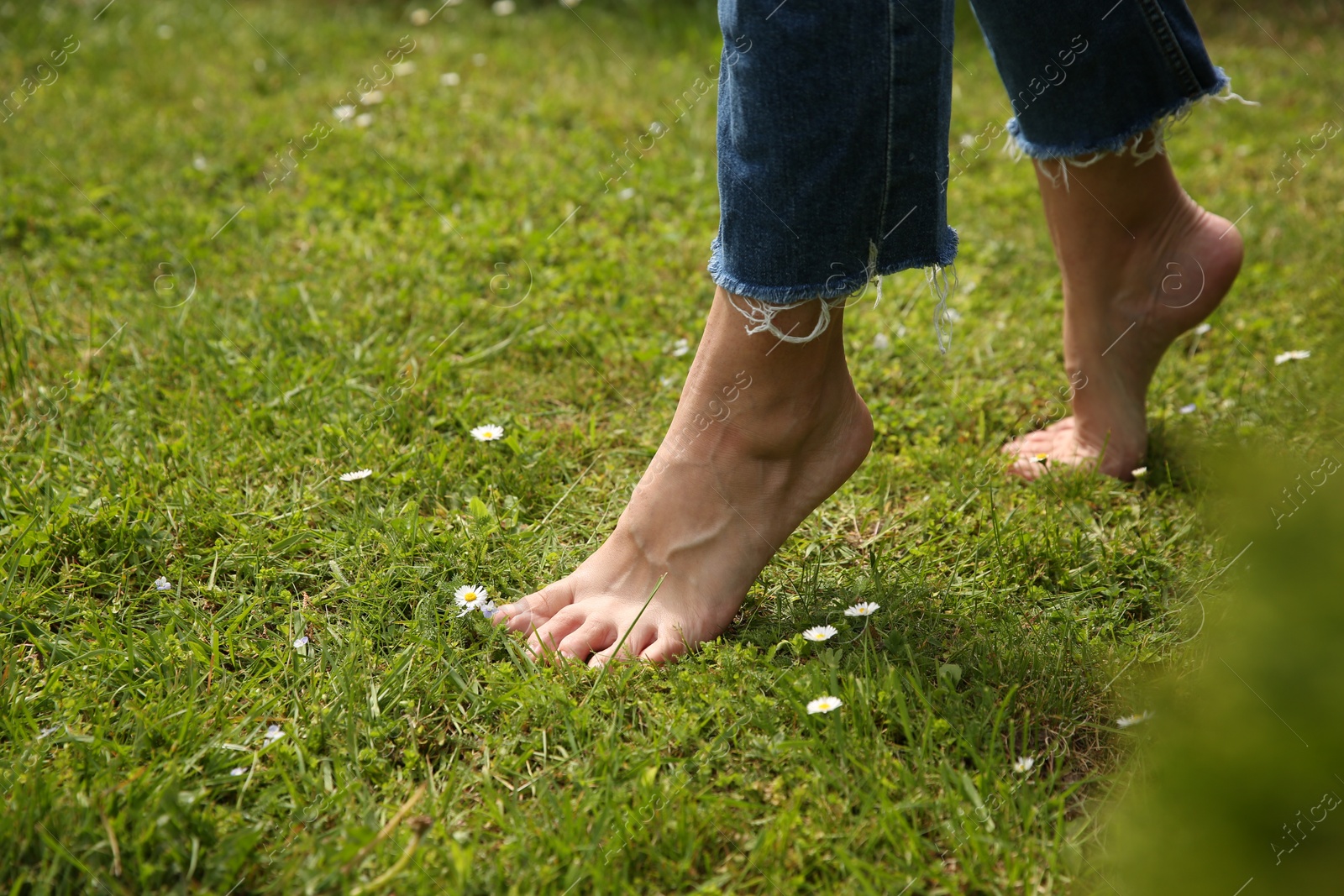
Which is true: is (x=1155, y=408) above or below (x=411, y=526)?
below

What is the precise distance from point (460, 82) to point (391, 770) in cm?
358

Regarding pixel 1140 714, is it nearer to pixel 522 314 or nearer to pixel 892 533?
pixel 892 533

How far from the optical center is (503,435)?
219 centimetres

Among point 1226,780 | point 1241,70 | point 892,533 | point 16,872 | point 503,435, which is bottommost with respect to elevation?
point 1241,70

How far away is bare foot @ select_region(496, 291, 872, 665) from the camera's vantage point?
1.56 m

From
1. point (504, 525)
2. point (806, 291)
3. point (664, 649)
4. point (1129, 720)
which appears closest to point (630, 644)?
point (664, 649)

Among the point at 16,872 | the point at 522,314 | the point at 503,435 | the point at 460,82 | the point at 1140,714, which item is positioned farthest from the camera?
the point at 460,82

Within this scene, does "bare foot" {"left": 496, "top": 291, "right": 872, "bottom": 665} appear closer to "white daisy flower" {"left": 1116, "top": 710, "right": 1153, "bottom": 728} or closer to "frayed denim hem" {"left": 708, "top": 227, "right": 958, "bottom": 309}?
"frayed denim hem" {"left": 708, "top": 227, "right": 958, "bottom": 309}

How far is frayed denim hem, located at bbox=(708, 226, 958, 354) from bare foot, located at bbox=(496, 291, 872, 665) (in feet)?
0.22

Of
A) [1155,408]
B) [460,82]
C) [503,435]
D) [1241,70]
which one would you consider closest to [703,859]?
[503,435]

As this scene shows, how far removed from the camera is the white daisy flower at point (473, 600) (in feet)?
5.44

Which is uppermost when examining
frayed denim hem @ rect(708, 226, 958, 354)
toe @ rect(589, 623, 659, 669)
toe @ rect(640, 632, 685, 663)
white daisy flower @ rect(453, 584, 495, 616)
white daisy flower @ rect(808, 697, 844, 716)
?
frayed denim hem @ rect(708, 226, 958, 354)

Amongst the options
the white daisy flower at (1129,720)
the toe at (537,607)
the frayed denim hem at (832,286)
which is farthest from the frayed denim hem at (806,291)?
Result: the white daisy flower at (1129,720)

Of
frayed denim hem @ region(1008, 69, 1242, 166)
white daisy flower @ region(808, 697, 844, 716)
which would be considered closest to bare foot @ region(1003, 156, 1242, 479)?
frayed denim hem @ region(1008, 69, 1242, 166)
